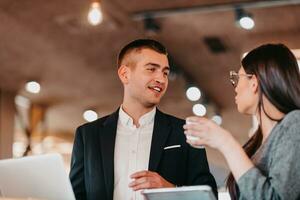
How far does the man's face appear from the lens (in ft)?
8.06

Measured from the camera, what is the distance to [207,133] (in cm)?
167

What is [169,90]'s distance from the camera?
8.07m

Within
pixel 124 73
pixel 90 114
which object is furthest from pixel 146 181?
pixel 90 114

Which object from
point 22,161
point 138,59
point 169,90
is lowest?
point 22,161

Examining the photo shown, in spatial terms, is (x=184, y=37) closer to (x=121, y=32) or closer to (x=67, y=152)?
(x=121, y=32)

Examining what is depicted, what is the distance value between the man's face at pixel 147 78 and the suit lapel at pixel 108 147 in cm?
14

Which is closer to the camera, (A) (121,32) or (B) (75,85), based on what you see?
(A) (121,32)

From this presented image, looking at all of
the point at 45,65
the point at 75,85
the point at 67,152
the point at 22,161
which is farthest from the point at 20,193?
the point at 67,152

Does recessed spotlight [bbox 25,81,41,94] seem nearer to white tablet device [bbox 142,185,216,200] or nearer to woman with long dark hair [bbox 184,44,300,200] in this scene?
woman with long dark hair [bbox 184,44,300,200]

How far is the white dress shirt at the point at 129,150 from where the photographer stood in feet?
7.38

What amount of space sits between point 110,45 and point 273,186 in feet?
16.4

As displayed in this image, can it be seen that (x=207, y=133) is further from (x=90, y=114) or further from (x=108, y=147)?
(x=90, y=114)

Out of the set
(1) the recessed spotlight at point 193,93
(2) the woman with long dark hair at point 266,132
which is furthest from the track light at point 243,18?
(2) the woman with long dark hair at point 266,132

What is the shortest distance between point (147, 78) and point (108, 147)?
373 mm
